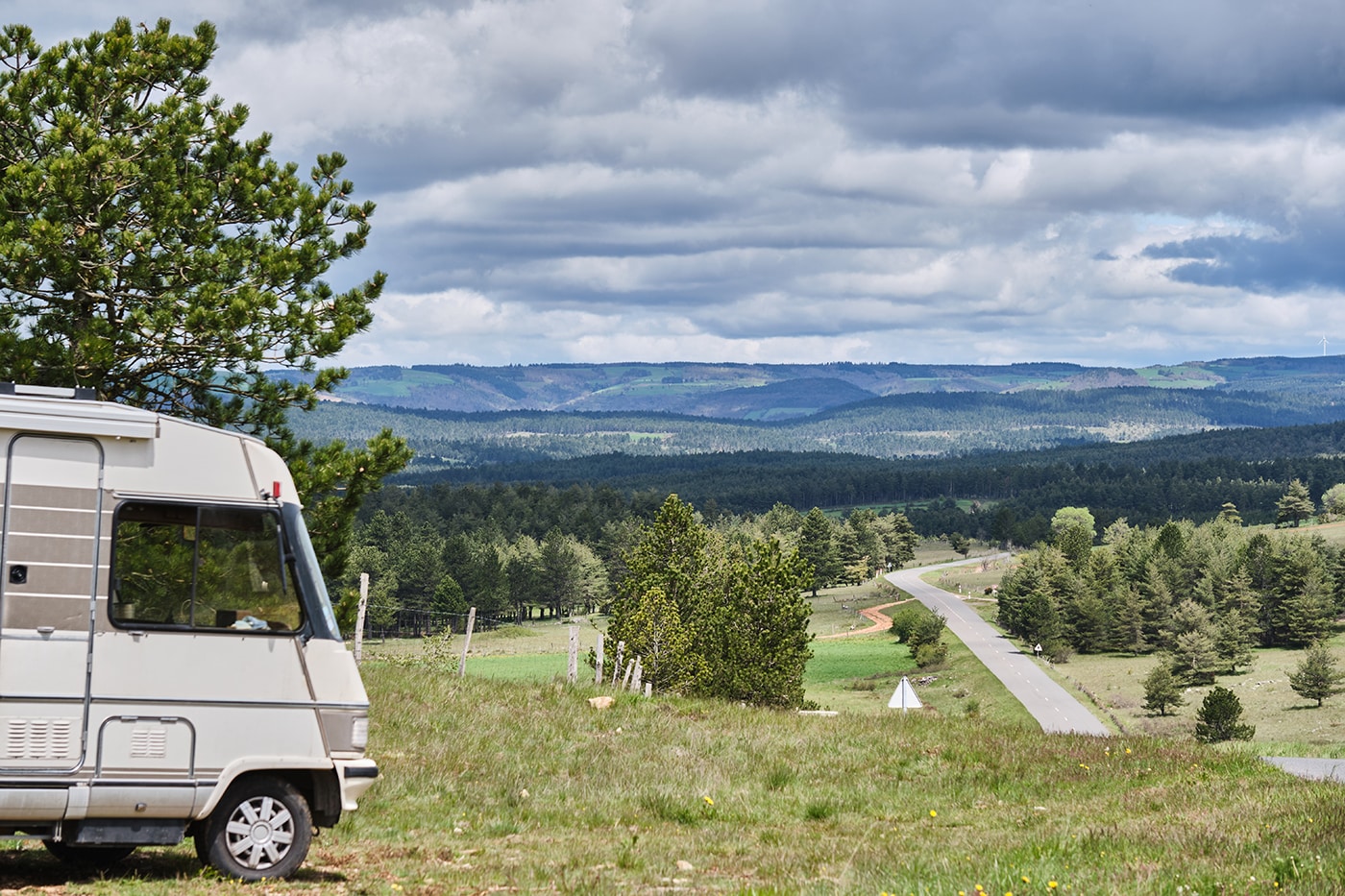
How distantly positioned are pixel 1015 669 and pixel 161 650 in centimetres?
10346

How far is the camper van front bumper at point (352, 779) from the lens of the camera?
11.0m

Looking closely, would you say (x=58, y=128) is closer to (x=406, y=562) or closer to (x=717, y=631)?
(x=717, y=631)

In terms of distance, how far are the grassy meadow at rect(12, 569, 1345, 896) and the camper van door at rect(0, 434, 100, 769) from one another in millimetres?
1141

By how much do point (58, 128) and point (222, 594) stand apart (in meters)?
10.0

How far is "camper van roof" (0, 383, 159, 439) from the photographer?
10336 mm

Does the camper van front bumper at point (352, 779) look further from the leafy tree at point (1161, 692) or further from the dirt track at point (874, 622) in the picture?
the dirt track at point (874, 622)

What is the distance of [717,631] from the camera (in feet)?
206

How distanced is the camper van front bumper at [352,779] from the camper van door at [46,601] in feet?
6.63

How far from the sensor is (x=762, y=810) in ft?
50.2

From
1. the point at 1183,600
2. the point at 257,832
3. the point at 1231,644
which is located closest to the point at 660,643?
the point at 257,832

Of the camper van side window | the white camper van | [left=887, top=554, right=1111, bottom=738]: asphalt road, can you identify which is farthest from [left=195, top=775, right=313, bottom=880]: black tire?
[left=887, top=554, right=1111, bottom=738]: asphalt road

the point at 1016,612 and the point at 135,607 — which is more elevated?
the point at 135,607

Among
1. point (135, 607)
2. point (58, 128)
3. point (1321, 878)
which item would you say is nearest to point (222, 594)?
point (135, 607)

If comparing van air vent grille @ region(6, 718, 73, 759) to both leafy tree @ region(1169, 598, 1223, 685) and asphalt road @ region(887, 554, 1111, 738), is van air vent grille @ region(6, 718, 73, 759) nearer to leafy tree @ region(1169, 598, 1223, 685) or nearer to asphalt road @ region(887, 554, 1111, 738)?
asphalt road @ region(887, 554, 1111, 738)
